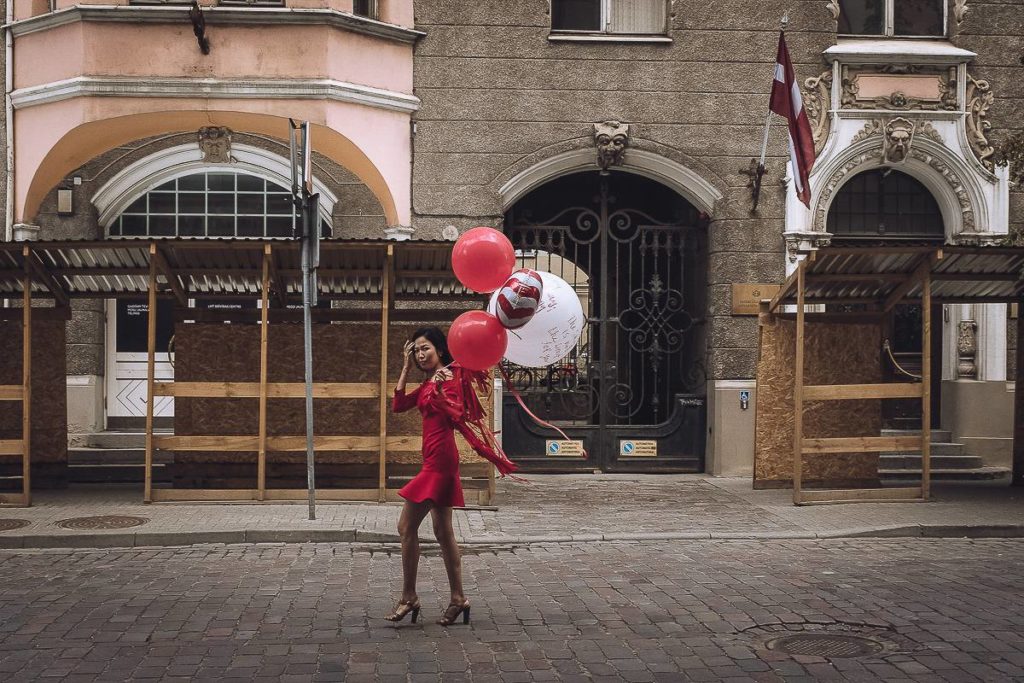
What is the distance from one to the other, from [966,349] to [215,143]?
1006 cm

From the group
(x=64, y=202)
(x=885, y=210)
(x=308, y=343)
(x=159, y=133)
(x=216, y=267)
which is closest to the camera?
(x=308, y=343)

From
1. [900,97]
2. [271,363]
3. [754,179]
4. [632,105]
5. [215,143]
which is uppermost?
[900,97]

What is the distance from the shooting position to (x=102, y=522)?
11211mm

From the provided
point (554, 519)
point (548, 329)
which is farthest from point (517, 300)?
point (554, 519)

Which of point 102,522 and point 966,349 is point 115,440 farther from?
point 966,349

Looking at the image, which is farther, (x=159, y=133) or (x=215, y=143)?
(x=215, y=143)

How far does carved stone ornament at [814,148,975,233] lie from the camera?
16.2m

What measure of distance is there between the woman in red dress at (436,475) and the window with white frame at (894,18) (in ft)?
36.2

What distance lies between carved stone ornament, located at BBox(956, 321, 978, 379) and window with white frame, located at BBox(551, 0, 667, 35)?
5.53 meters

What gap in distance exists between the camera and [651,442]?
647 inches

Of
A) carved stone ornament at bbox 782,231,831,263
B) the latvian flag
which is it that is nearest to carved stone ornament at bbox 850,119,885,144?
carved stone ornament at bbox 782,231,831,263

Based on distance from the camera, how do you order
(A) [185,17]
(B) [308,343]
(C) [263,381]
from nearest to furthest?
(B) [308,343] → (C) [263,381] → (A) [185,17]

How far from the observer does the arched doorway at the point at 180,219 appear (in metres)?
16.3

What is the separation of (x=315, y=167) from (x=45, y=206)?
3463 mm
